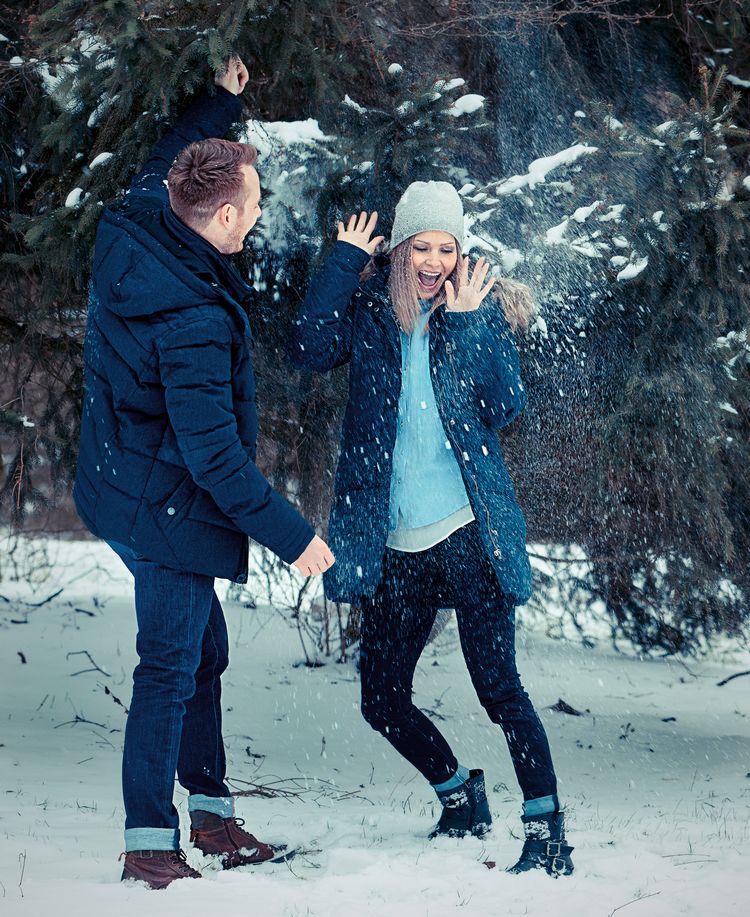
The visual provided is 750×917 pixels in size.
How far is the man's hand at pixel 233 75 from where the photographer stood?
376 centimetres

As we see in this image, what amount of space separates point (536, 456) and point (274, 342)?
1312 mm

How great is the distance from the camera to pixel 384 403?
332 cm

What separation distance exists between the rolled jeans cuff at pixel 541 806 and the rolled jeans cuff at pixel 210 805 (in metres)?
0.96

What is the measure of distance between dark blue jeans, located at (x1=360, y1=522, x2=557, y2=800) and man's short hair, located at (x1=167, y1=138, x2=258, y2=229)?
125cm

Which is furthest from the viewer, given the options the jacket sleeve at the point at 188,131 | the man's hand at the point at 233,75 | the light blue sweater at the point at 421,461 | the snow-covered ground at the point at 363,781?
the man's hand at the point at 233,75

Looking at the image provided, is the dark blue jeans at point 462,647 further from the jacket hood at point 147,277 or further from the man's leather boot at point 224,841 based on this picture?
the jacket hood at point 147,277

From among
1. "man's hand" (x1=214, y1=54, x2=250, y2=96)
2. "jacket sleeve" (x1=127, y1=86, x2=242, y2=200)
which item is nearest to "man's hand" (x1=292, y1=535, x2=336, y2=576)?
"jacket sleeve" (x1=127, y1=86, x2=242, y2=200)

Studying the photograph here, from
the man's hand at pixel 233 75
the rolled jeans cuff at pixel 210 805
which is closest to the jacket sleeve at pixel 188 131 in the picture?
the man's hand at pixel 233 75

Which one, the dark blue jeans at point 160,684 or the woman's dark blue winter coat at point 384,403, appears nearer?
the dark blue jeans at point 160,684

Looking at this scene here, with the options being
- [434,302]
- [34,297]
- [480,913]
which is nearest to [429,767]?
[480,913]

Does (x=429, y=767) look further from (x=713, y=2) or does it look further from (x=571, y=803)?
(x=713, y=2)

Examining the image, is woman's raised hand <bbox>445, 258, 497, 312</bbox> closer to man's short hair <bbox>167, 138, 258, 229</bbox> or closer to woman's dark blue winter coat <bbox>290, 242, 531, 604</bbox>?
woman's dark blue winter coat <bbox>290, 242, 531, 604</bbox>

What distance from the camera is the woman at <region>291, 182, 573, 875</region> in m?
3.26

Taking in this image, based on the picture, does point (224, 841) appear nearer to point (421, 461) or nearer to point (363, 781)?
point (421, 461)
